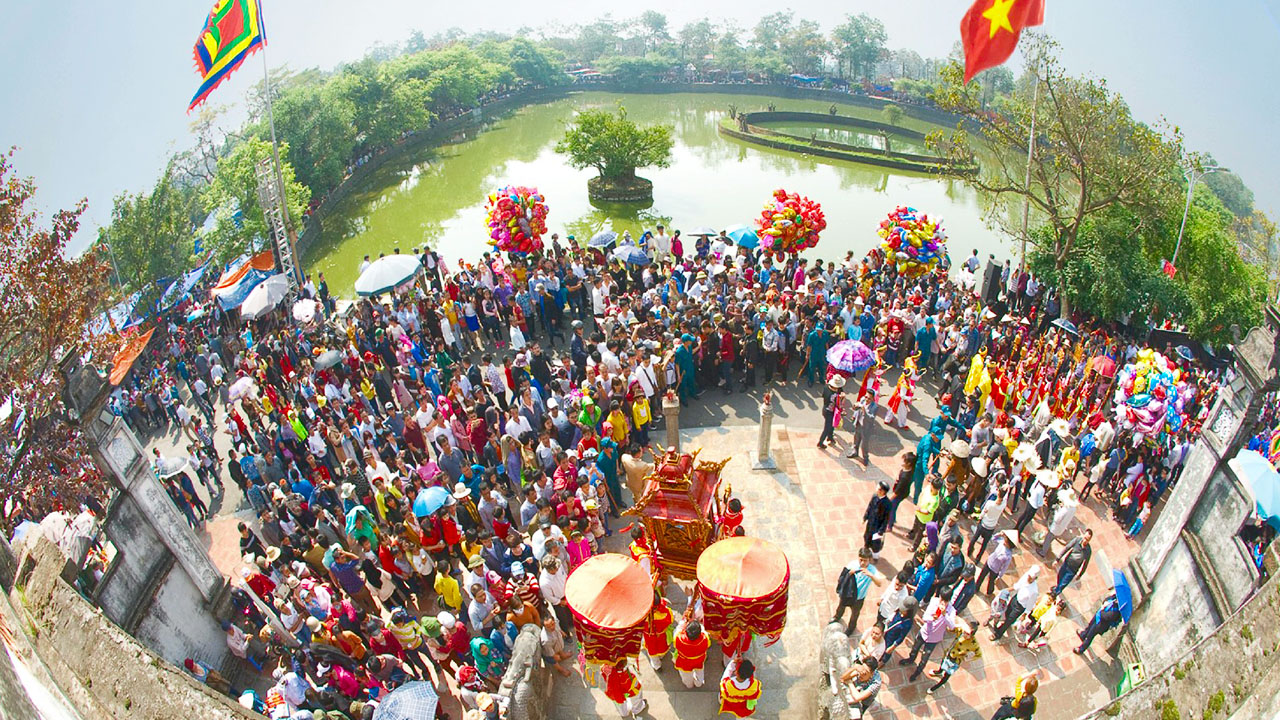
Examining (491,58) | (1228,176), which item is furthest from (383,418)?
(491,58)

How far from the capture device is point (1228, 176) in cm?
3098

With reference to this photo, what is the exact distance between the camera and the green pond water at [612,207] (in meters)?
24.5

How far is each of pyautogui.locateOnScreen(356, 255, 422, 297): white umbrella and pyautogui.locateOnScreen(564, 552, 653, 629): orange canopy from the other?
880cm

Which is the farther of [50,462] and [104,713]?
[50,462]

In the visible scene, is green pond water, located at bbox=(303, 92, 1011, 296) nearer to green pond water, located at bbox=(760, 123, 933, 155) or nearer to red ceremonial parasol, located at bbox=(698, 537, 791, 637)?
green pond water, located at bbox=(760, 123, 933, 155)

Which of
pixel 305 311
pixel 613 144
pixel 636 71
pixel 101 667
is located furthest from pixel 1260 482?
pixel 636 71

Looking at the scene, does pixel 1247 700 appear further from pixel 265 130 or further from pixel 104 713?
pixel 265 130

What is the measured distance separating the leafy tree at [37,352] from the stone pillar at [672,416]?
259 inches

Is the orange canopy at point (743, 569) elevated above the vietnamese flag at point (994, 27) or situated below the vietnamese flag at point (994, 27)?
below

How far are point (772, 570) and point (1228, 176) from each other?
37.2 metres

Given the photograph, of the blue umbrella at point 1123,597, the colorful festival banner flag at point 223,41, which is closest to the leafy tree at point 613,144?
the colorful festival banner flag at point 223,41

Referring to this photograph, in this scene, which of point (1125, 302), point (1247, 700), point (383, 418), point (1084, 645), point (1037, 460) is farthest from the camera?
point (1125, 302)

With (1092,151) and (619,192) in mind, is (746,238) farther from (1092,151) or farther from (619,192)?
(619,192)

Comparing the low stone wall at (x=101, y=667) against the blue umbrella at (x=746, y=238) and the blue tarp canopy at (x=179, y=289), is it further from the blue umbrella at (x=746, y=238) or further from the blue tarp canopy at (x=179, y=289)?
the blue tarp canopy at (x=179, y=289)
